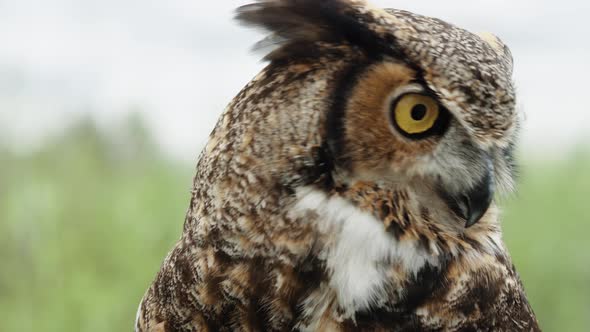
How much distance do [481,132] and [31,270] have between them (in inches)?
80.5

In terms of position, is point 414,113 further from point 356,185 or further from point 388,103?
point 356,185

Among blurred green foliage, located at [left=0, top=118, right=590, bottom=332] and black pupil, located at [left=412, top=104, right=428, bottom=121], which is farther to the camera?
blurred green foliage, located at [left=0, top=118, right=590, bottom=332]

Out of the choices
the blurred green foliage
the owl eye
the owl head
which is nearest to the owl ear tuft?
the owl head

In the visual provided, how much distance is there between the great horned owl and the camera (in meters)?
1.20

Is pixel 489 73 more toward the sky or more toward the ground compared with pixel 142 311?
more toward the sky

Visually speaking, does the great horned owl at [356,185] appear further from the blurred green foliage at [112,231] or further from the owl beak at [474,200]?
the blurred green foliage at [112,231]

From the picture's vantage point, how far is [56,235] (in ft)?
8.81

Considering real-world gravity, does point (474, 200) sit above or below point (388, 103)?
below

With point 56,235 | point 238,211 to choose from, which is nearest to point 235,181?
point 238,211

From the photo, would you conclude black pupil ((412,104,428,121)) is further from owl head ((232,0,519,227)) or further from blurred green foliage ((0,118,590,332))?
blurred green foliage ((0,118,590,332))

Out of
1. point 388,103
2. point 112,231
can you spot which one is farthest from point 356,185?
point 112,231

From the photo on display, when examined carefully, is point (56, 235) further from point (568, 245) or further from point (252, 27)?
point (568, 245)

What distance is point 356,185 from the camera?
49.3 inches

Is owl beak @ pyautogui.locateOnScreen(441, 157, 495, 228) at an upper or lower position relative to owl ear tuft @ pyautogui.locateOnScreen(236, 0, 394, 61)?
lower
